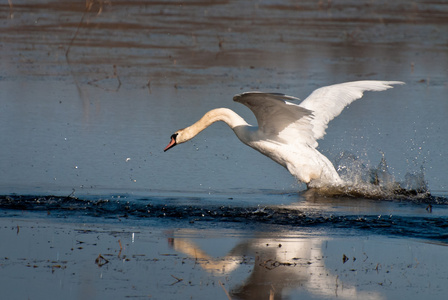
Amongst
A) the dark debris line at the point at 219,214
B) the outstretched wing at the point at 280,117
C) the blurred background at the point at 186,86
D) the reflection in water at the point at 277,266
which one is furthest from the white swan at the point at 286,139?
the reflection in water at the point at 277,266

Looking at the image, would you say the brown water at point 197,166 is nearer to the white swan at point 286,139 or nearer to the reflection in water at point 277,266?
the reflection in water at point 277,266

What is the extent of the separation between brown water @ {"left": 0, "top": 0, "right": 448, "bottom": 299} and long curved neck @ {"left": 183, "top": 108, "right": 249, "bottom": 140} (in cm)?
43

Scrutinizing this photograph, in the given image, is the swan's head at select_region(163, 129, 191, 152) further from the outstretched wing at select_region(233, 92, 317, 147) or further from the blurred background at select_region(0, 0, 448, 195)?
the outstretched wing at select_region(233, 92, 317, 147)

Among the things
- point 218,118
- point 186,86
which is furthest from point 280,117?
point 186,86

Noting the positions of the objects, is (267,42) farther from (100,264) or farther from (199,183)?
(100,264)

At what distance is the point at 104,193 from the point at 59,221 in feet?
4.14

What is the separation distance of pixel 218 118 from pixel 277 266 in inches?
160

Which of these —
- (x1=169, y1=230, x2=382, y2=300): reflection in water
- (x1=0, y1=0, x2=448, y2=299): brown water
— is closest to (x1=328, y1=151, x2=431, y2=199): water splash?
(x1=0, y1=0, x2=448, y2=299): brown water

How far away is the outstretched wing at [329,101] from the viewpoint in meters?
10.6

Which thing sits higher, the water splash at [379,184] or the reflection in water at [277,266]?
the water splash at [379,184]

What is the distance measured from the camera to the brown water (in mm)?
6070

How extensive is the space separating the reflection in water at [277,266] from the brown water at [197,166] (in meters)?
0.02

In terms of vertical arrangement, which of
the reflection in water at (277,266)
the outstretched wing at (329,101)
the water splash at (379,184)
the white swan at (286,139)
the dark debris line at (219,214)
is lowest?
the reflection in water at (277,266)

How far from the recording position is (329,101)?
10.8m
